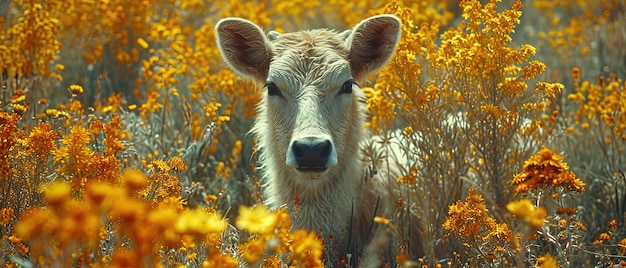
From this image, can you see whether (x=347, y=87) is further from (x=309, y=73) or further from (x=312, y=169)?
(x=312, y=169)

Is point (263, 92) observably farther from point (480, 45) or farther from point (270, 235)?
point (270, 235)

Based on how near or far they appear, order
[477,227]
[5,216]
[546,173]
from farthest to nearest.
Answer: [477,227]
[5,216]
[546,173]

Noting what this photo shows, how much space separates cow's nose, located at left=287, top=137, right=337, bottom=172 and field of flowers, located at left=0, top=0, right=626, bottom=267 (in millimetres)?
518

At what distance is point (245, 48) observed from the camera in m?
5.47

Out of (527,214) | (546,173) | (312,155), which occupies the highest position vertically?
(546,173)

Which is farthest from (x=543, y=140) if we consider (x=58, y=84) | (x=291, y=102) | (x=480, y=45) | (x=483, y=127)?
(x=58, y=84)

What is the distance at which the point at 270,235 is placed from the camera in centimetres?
255

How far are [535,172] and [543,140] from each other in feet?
8.32

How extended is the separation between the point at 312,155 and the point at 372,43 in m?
1.31

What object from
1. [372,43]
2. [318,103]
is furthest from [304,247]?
[372,43]

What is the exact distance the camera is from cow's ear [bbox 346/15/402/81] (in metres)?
5.14

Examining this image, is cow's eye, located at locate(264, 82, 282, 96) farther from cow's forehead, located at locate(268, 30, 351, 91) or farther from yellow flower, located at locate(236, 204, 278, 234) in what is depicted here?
yellow flower, located at locate(236, 204, 278, 234)

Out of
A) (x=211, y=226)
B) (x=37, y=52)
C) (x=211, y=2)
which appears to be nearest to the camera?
(x=211, y=226)

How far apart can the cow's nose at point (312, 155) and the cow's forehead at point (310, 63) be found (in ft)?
2.23
